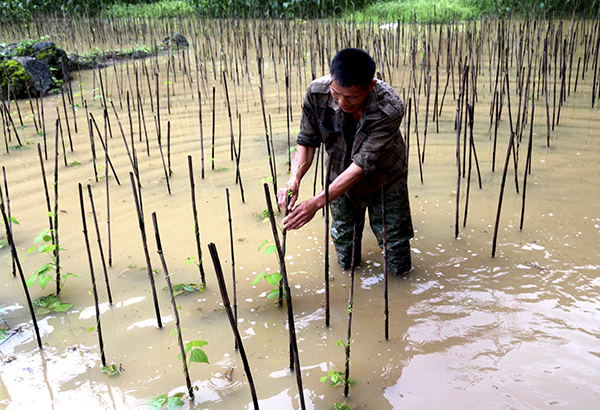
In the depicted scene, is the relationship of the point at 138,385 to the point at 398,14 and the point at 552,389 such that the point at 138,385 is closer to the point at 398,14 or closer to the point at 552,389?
the point at 552,389

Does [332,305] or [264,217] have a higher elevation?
[264,217]

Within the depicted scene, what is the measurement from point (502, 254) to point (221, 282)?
68.7 inches

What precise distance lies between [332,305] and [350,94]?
956mm

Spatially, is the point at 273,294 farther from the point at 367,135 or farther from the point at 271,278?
the point at 367,135

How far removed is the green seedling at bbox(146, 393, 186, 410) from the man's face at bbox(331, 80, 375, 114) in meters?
1.25

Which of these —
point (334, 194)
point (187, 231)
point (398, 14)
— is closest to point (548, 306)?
point (334, 194)

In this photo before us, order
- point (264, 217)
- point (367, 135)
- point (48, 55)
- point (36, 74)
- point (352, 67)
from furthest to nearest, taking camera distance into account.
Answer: point (48, 55), point (36, 74), point (264, 217), point (367, 135), point (352, 67)

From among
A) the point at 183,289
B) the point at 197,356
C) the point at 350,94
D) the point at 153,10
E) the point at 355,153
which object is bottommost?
the point at 183,289

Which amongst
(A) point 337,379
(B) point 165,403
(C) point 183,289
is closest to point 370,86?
Answer: (A) point 337,379

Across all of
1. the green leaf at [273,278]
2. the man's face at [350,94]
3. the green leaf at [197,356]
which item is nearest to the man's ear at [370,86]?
the man's face at [350,94]

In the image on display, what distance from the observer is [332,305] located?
2135mm

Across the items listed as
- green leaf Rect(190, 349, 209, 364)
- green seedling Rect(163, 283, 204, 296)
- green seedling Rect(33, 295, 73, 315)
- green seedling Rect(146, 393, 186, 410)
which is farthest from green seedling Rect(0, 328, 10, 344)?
green leaf Rect(190, 349, 209, 364)

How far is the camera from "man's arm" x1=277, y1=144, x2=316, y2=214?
1979 millimetres

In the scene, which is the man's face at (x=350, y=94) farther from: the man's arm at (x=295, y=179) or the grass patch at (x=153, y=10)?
the grass patch at (x=153, y=10)
